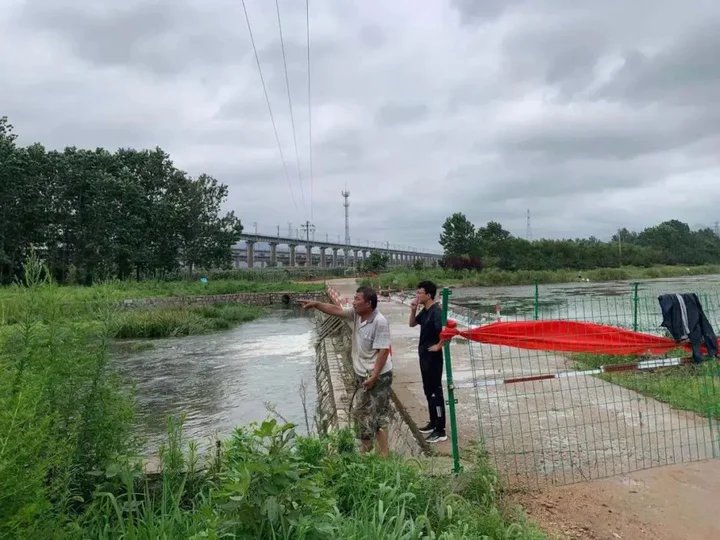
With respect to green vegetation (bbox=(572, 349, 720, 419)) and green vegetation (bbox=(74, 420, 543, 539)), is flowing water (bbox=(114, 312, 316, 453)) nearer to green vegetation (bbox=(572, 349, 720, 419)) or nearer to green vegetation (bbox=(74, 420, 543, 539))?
green vegetation (bbox=(74, 420, 543, 539))

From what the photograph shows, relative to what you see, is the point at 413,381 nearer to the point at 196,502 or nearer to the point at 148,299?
the point at 196,502

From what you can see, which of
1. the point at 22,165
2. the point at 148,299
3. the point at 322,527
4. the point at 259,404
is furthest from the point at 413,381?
the point at 22,165

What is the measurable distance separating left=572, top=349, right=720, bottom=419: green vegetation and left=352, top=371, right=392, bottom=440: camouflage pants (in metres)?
3.18

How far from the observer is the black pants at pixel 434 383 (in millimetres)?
5395

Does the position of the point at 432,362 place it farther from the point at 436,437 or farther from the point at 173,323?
the point at 173,323

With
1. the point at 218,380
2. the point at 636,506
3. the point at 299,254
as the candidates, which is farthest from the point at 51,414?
the point at 299,254

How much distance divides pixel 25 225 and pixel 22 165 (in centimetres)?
433

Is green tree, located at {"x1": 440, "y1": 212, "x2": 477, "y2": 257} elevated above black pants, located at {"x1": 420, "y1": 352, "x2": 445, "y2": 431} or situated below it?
above

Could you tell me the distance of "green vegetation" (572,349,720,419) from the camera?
19.0 ft

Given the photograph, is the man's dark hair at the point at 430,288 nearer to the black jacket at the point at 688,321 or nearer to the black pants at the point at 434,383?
the black pants at the point at 434,383

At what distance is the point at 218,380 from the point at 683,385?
1070 cm

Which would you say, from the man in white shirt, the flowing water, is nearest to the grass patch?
the flowing water

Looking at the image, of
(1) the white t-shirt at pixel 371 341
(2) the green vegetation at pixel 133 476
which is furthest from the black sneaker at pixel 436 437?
(2) the green vegetation at pixel 133 476

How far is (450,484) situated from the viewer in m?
3.98
